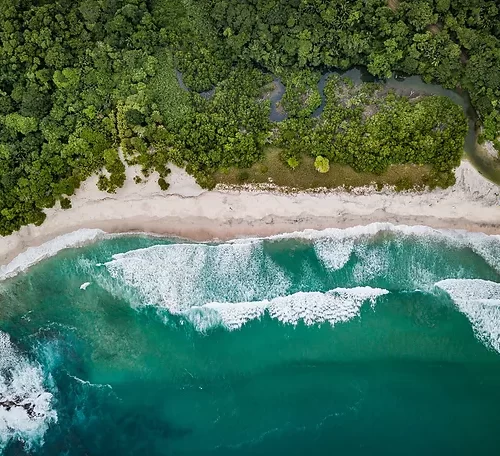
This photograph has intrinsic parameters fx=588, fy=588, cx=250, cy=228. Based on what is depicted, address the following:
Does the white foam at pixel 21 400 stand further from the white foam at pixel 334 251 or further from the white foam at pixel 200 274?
the white foam at pixel 334 251

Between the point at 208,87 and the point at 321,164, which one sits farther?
the point at 208,87

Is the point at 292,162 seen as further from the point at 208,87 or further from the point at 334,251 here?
the point at 208,87

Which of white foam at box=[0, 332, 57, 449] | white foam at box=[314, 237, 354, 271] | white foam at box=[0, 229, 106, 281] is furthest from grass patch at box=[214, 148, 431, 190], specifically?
white foam at box=[0, 332, 57, 449]

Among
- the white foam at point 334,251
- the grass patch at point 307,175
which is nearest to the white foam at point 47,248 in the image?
the grass patch at point 307,175

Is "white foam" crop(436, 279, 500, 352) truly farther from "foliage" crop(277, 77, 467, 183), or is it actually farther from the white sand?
"foliage" crop(277, 77, 467, 183)

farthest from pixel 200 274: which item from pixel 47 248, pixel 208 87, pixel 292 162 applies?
pixel 208 87

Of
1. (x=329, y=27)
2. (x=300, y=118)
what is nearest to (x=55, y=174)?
(x=300, y=118)
